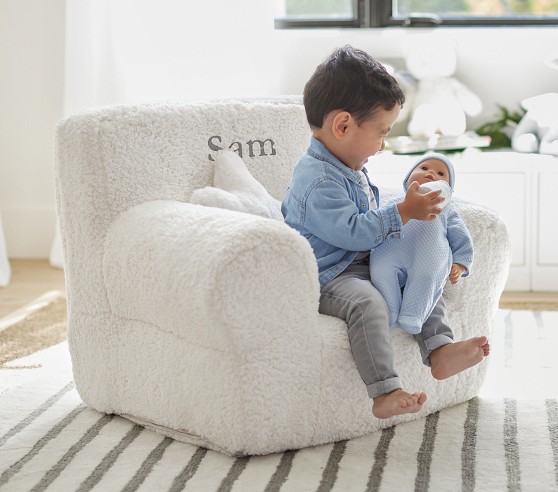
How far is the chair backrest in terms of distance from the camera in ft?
6.36

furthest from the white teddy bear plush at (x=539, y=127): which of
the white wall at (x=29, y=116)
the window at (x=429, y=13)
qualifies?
the white wall at (x=29, y=116)

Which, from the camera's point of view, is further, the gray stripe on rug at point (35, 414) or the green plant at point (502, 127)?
the green plant at point (502, 127)

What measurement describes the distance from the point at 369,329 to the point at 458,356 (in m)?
0.19

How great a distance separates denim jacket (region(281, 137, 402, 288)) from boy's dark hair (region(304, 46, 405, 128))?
0.09 m

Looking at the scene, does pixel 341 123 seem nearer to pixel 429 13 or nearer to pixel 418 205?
pixel 418 205

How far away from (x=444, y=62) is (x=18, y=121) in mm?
1671

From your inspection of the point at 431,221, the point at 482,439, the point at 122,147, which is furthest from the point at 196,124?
the point at 482,439

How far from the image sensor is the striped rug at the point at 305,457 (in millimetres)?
1672

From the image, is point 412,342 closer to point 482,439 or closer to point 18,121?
point 482,439

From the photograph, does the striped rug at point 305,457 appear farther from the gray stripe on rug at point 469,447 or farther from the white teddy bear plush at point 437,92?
the white teddy bear plush at point 437,92

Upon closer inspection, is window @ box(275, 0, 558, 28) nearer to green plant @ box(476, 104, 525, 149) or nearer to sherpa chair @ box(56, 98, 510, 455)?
green plant @ box(476, 104, 525, 149)

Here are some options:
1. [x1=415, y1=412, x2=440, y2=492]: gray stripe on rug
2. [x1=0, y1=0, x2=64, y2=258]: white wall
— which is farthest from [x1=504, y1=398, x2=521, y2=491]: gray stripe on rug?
[x1=0, y1=0, x2=64, y2=258]: white wall

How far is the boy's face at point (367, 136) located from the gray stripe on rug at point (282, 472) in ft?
1.90

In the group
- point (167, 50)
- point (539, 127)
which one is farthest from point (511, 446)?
point (167, 50)
